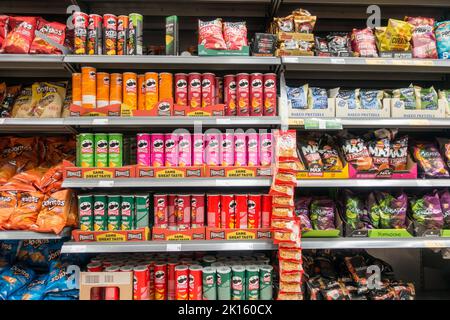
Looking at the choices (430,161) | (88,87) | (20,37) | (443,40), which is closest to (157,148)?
(88,87)

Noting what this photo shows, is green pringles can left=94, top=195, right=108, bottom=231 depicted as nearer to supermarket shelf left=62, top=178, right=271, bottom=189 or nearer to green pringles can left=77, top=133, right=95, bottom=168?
supermarket shelf left=62, top=178, right=271, bottom=189

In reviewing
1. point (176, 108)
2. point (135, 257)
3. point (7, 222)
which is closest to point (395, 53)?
point (176, 108)

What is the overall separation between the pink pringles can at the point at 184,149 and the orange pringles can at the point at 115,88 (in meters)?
0.46

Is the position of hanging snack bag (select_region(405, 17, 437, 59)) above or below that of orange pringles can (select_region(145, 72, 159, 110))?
above

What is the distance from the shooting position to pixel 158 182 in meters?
1.92

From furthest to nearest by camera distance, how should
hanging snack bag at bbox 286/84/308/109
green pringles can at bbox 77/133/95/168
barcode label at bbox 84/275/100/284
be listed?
hanging snack bag at bbox 286/84/308/109 < green pringles can at bbox 77/133/95/168 < barcode label at bbox 84/275/100/284

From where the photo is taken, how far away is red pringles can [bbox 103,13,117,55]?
1982 millimetres

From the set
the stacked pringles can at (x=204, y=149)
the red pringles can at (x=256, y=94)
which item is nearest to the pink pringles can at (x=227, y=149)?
the stacked pringles can at (x=204, y=149)

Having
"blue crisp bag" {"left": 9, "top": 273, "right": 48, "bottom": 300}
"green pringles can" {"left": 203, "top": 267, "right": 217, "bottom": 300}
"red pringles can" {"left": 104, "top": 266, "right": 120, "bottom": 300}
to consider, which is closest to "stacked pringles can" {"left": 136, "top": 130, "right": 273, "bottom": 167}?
"green pringles can" {"left": 203, "top": 267, "right": 217, "bottom": 300}

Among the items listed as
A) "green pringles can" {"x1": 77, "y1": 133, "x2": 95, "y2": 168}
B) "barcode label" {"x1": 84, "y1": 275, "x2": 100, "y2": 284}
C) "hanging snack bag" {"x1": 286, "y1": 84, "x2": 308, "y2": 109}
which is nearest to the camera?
"barcode label" {"x1": 84, "y1": 275, "x2": 100, "y2": 284}

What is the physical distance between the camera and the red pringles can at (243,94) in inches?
78.3

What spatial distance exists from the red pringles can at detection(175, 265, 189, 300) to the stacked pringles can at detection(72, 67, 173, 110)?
0.99 metres

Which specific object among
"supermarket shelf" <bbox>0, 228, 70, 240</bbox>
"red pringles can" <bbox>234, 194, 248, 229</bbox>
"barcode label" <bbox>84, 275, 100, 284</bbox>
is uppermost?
"red pringles can" <bbox>234, 194, 248, 229</bbox>
